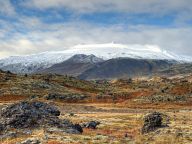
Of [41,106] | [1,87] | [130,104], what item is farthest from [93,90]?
[41,106]

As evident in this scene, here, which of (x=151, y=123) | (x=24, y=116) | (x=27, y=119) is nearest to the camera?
(x=27, y=119)

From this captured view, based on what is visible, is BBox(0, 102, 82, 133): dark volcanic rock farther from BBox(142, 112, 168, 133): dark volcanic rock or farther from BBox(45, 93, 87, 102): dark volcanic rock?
BBox(45, 93, 87, 102): dark volcanic rock

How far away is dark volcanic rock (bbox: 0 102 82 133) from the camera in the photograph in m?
42.2

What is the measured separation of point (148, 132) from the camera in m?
44.4

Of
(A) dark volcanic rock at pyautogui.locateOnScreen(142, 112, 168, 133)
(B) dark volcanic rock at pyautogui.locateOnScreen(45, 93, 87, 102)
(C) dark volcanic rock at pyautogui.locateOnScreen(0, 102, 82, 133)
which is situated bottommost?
(B) dark volcanic rock at pyautogui.locateOnScreen(45, 93, 87, 102)

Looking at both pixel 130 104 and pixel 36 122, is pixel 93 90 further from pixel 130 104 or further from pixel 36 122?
pixel 36 122

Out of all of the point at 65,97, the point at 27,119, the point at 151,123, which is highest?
the point at 27,119

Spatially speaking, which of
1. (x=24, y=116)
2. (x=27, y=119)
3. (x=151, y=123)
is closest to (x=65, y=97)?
(x=151, y=123)

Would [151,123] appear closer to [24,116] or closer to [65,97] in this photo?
[24,116]

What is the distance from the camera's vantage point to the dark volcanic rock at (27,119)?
42.2 meters

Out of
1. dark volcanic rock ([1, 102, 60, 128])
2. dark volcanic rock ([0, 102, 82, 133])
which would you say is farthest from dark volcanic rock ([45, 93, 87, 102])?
dark volcanic rock ([0, 102, 82, 133])

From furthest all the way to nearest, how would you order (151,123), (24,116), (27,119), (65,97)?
1. (65,97)
2. (151,123)
3. (24,116)
4. (27,119)

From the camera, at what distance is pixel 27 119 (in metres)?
42.8

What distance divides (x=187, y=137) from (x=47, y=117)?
661 inches
